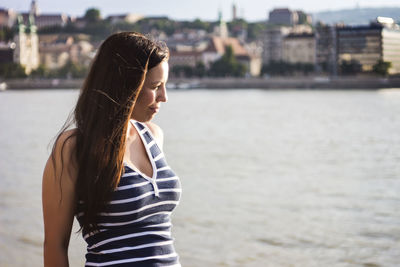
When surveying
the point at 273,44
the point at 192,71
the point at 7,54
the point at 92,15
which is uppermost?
the point at 92,15

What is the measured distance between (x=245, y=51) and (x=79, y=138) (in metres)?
65.3

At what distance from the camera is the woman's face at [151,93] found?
935 mm

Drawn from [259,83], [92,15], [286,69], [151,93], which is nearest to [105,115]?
[151,93]

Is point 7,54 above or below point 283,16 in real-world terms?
below

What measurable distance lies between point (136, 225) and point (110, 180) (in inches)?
2.6

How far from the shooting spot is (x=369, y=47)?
46.6 metres

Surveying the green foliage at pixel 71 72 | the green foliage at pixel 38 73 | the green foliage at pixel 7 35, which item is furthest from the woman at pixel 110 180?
the green foliage at pixel 7 35

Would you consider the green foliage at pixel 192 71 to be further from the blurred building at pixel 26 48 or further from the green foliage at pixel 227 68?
the blurred building at pixel 26 48

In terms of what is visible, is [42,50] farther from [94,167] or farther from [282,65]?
[94,167]

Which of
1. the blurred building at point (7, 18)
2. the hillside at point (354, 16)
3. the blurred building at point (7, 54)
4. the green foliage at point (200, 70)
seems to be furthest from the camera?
the blurred building at point (7, 18)

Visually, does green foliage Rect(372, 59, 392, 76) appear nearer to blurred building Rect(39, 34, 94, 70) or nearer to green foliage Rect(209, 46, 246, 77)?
green foliage Rect(209, 46, 246, 77)

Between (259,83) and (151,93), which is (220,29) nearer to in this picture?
(259,83)

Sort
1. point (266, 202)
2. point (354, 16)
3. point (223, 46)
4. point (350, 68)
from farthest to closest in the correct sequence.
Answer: point (223, 46)
point (350, 68)
point (266, 202)
point (354, 16)

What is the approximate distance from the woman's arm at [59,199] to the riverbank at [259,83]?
126 feet
